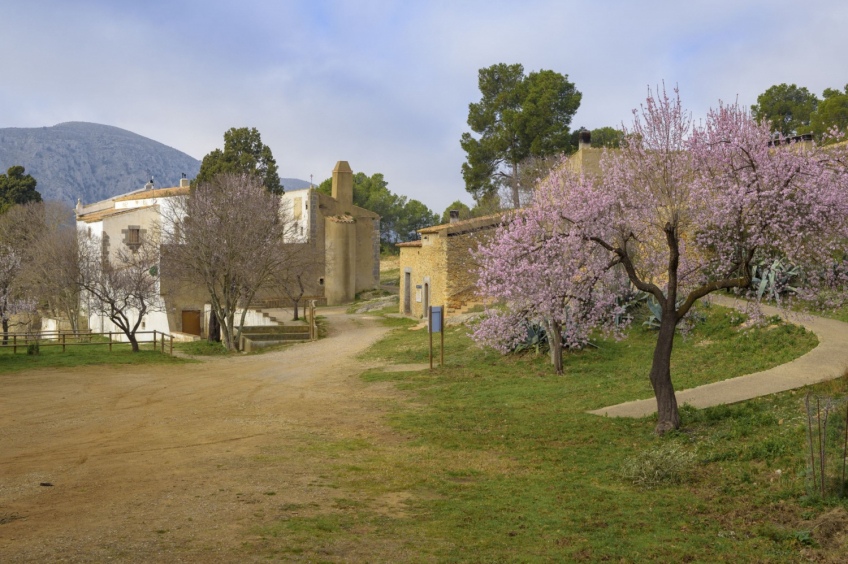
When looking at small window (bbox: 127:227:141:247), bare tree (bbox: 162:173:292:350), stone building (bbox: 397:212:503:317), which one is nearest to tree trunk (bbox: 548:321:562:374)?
stone building (bbox: 397:212:503:317)

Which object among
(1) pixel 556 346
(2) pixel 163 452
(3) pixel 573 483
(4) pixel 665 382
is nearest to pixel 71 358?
(2) pixel 163 452

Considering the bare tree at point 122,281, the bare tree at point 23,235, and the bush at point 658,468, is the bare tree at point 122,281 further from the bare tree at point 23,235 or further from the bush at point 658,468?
the bush at point 658,468

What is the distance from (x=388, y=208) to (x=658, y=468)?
255ft

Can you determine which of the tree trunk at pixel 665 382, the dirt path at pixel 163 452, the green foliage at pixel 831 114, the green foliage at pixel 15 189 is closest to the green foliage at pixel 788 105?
the green foliage at pixel 831 114

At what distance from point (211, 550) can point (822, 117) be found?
4595cm

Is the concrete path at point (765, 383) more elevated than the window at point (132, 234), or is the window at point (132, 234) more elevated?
the window at point (132, 234)

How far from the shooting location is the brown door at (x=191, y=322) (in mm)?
41750

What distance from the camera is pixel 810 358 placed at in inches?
611

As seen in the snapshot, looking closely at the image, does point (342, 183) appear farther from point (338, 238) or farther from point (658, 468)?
point (658, 468)

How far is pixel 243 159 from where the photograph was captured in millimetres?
58344

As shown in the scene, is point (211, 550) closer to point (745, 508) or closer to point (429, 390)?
point (745, 508)

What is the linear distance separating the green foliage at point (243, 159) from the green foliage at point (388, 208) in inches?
1001

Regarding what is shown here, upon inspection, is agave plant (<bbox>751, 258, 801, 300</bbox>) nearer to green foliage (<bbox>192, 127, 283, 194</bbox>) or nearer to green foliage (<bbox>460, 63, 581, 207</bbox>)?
green foliage (<bbox>460, 63, 581, 207</bbox>)

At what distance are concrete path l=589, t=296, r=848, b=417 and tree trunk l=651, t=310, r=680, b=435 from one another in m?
1.20
